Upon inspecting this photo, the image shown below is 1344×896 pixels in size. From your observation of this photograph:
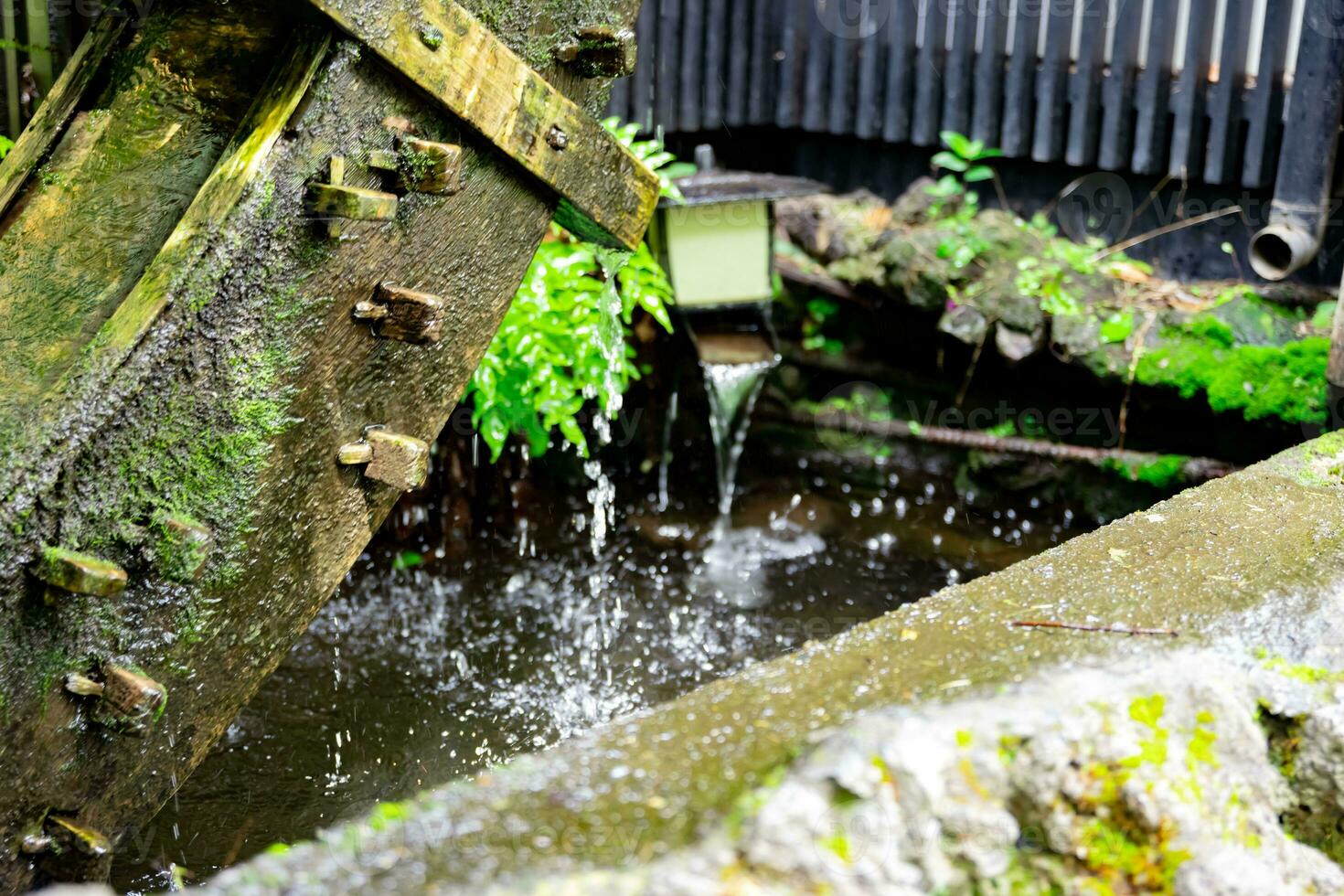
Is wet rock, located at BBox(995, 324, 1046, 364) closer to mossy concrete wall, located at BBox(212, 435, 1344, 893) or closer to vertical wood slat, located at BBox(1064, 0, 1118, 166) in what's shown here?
vertical wood slat, located at BBox(1064, 0, 1118, 166)

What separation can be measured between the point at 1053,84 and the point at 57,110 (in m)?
5.20

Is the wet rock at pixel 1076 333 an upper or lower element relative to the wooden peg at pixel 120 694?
lower

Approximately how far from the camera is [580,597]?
5293 mm

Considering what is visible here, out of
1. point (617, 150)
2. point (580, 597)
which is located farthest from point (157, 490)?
point (580, 597)

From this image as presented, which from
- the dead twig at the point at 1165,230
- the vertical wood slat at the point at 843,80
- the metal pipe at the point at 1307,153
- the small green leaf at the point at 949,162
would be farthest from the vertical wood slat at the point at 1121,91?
the vertical wood slat at the point at 843,80

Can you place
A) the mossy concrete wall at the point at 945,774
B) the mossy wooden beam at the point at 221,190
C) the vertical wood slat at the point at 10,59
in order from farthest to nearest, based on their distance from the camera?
the vertical wood slat at the point at 10,59, the mossy wooden beam at the point at 221,190, the mossy concrete wall at the point at 945,774

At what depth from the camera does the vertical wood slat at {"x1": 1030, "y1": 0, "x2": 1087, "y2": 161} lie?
20.6ft

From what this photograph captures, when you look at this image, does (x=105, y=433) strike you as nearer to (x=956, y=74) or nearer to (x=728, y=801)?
(x=728, y=801)

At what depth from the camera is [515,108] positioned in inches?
109

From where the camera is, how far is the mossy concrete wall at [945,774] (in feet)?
4.87

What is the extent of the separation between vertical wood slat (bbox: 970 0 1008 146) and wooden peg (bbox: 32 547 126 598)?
5.56 metres

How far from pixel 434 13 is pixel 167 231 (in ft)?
2.40

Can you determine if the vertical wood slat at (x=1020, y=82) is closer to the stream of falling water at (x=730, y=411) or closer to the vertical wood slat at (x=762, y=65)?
the vertical wood slat at (x=762, y=65)

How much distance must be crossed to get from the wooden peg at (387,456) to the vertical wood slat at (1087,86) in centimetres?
481
